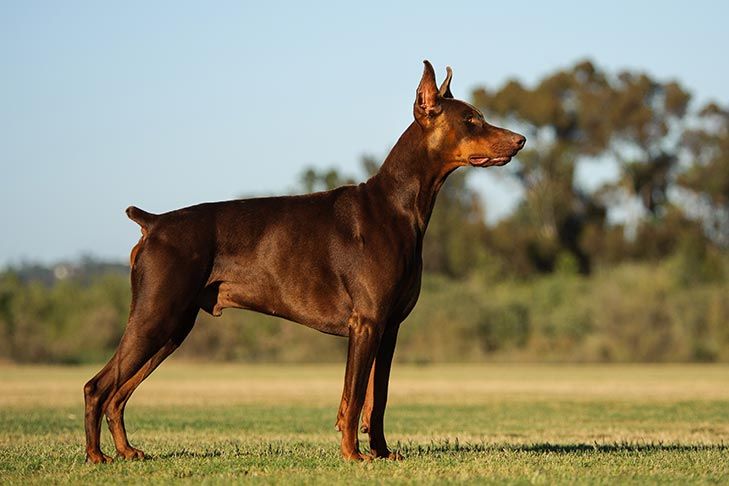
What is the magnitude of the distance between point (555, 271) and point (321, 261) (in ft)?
232

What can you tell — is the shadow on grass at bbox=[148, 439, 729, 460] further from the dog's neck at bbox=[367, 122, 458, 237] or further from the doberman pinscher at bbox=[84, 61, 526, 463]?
the dog's neck at bbox=[367, 122, 458, 237]

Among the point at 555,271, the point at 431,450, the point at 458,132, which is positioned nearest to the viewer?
the point at 458,132

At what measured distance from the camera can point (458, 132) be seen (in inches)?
476

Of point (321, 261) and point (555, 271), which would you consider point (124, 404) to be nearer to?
point (321, 261)

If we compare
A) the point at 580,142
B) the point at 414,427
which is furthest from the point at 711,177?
the point at 414,427

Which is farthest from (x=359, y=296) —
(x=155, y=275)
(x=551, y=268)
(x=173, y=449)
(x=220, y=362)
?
(x=551, y=268)

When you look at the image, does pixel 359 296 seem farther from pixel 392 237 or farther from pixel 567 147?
pixel 567 147

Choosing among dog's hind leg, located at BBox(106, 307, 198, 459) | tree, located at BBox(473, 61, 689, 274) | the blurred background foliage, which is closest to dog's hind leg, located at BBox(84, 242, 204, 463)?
dog's hind leg, located at BBox(106, 307, 198, 459)

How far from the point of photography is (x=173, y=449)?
14.6m

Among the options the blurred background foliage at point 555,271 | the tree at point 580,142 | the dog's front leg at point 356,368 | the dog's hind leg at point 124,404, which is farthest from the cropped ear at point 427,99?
the tree at point 580,142

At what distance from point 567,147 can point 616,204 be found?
4.92m

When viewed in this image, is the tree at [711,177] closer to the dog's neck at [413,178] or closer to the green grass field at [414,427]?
the green grass field at [414,427]

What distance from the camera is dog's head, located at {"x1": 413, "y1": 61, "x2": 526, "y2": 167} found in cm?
1201

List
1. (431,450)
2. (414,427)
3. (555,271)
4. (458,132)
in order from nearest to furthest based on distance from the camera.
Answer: (458,132) < (431,450) < (414,427) < (555,271)
